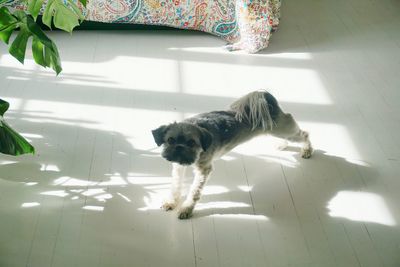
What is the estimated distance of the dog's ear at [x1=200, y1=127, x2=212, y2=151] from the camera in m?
2.00

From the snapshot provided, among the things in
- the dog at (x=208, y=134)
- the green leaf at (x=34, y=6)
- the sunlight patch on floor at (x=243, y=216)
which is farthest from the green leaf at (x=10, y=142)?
the sunlight patch on floor at (x=243, y=216)

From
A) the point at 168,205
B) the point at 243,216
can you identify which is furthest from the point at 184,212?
the point at 243,216

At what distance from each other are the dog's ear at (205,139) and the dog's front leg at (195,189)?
14 centimetres

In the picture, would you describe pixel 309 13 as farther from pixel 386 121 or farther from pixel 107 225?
pixel 107 225

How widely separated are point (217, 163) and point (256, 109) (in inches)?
17.5

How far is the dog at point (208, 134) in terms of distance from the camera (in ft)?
6.46

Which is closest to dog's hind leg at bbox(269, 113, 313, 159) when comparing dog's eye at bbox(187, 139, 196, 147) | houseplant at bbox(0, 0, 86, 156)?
dog's eye at bbox(187, 139, 196, 147)

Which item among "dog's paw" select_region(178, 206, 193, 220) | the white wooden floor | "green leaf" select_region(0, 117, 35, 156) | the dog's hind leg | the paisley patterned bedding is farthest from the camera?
the paisley patterned bedding

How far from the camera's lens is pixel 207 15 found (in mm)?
3482

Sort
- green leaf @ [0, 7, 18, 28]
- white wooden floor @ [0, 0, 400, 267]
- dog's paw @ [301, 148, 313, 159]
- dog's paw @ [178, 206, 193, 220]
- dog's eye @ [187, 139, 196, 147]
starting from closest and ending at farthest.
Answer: green leaf @ [0, 7, 18, 28], dog's eye @ [187, 139, 196, 147], white wooden floor @ [0, 0, 400, 267], dog's paw @ [178, 206, 193, 220], dog's paw @ [301, 148, 313, 159]

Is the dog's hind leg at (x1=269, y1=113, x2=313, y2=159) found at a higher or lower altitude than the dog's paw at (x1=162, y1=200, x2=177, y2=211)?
higher

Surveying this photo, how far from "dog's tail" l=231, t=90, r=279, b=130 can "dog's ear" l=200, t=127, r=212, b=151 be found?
0.83ft

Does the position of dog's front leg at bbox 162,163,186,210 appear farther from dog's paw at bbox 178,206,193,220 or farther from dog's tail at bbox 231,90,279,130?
dog's tail at bbox 231,90,279,130

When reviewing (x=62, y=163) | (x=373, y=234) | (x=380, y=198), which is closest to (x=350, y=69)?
(x=380, y=198)
